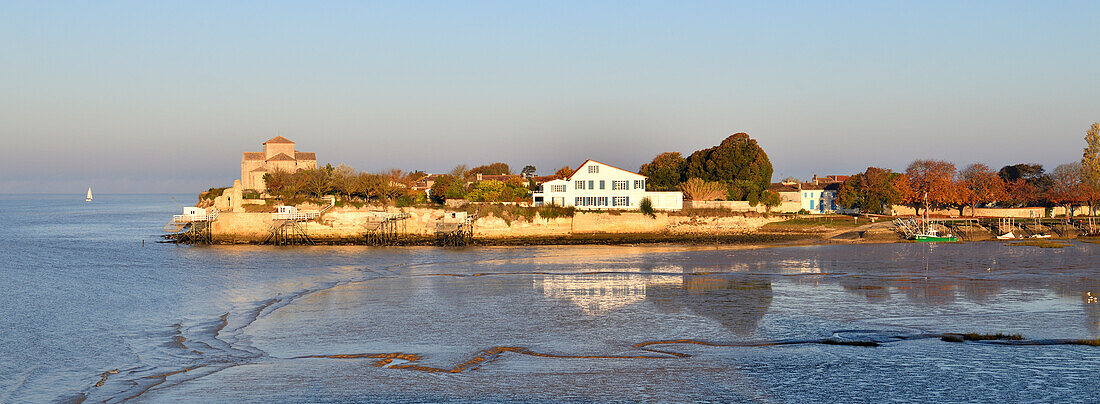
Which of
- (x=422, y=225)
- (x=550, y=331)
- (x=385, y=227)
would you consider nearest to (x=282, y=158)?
(x=385, y=227)

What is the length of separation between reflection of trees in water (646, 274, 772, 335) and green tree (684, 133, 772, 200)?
47410 mm

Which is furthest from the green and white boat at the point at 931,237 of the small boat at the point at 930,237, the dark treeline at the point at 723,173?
the dark treeline at the point at 723,173

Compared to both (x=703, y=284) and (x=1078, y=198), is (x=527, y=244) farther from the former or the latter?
(x=1078, y=198)

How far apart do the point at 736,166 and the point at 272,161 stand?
172 ft

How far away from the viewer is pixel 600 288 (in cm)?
2888

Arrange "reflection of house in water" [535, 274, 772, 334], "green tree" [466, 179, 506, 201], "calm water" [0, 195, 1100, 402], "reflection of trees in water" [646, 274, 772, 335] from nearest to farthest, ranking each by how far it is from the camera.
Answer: "calm water" [0, 195, 1100, 402] < "reflection of trees in water" [646, 274, 772, 335] < "reflection of house in water" [535, 274, 772, 334] < "green tree" [466, 179, 506, 201]

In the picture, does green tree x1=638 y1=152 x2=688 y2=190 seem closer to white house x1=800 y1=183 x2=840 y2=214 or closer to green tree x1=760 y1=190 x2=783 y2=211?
green tree x1=760 y1=190 x2=783 y2=211

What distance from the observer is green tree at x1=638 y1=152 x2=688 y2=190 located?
3366 inches

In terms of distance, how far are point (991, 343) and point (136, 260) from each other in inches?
1662

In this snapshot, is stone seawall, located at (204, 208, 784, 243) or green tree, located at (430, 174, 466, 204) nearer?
stone seawall, located at (204, 208, 784, 243)

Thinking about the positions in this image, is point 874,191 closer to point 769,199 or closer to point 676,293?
point 769,199

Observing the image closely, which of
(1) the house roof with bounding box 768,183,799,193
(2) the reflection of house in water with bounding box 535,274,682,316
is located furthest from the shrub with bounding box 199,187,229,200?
(2) the reflection of house in water with bounding box 535,274,682,316

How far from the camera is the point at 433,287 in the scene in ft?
97.2

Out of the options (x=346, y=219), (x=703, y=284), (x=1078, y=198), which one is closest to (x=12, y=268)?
(x=346, y=219)
